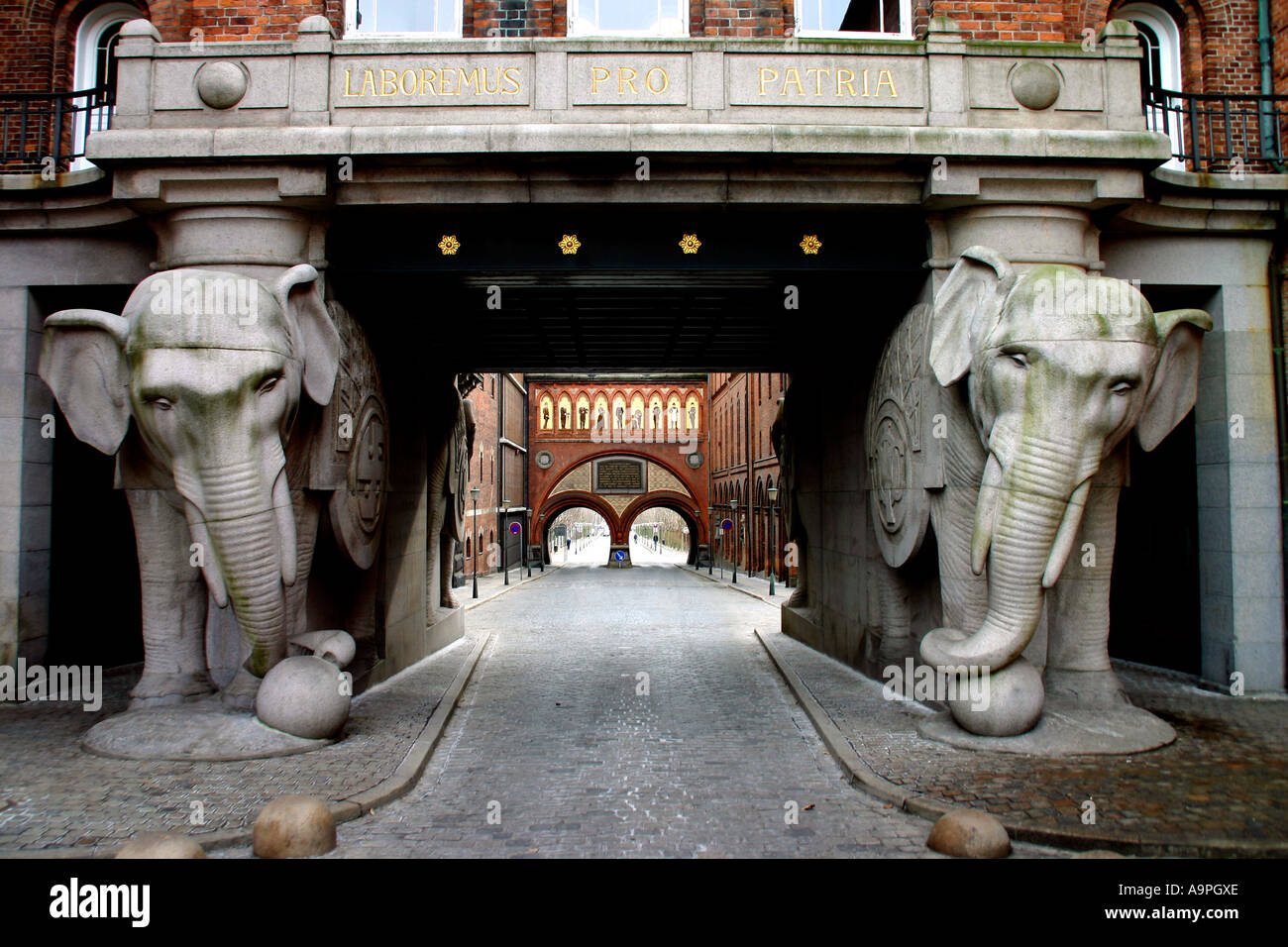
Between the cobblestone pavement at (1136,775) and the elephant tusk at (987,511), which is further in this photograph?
the elephant tusk at (987,511)

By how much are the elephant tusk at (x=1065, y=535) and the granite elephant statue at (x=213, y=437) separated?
5.95m

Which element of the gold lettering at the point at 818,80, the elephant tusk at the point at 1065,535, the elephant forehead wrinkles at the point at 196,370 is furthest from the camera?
the gold lettering at the point at 818,80

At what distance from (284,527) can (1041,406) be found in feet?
19.6

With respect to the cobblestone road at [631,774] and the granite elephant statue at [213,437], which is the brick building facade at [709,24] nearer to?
the granite elephant statue at [213,437]

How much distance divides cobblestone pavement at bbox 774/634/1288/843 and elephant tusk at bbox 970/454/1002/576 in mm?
1566

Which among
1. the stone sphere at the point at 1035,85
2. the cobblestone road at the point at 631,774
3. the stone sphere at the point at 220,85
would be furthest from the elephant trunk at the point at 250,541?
the stone sphere at the point at 1035,85

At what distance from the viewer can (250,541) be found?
6.32m

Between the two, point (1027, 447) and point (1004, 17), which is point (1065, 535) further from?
point (1004, 17)

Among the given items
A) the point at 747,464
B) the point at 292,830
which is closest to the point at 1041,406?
the point at 292,830

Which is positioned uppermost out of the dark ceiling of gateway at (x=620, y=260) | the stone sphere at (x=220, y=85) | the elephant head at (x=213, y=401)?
the stone sphere at (x=220, y=85)

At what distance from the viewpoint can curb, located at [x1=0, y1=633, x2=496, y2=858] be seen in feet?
15.5

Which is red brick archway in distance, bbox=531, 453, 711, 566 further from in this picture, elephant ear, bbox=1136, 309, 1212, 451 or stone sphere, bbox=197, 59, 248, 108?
elephant ear, bbox=1136, 309, 1212, 451

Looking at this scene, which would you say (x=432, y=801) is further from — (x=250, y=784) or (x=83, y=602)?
(x=83, y=602)

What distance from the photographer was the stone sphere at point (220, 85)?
738 cm
